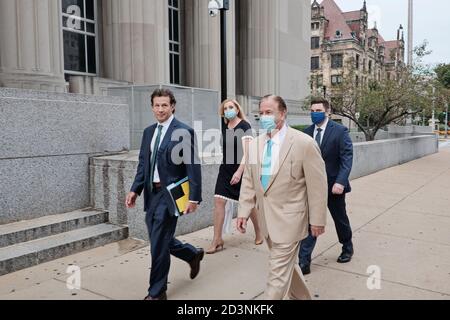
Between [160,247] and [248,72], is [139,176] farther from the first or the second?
[248,72]

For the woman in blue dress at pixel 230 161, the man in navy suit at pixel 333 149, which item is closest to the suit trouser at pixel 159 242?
the woman in blue dress at pixel 230 161

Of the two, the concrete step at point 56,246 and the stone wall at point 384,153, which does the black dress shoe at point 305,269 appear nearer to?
the concrete step at point 56,246

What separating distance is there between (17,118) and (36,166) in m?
0.68

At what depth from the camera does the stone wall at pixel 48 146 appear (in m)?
5.67

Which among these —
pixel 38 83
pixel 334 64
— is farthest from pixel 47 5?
pixel 334 64

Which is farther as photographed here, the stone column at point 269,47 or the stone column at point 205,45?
the stone column at point 269,47

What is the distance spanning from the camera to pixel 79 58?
Result: 1603cm

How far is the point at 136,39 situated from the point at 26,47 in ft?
17.7

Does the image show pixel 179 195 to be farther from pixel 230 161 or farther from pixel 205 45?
pixel 205 45

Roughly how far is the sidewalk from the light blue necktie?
1.34m

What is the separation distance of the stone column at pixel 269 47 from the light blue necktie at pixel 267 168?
66.2 ft

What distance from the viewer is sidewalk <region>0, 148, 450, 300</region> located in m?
4.25

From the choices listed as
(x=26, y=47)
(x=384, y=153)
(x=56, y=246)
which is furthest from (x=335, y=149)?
(x=384, y=153)

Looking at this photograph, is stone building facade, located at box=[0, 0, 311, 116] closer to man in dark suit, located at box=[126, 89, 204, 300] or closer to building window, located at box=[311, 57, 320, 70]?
man in dark suit, located at box=[126, 89, 204, 300]
